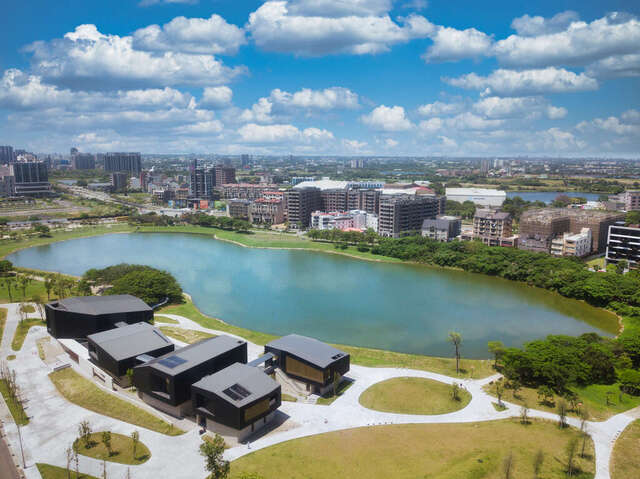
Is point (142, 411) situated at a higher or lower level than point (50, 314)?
lower

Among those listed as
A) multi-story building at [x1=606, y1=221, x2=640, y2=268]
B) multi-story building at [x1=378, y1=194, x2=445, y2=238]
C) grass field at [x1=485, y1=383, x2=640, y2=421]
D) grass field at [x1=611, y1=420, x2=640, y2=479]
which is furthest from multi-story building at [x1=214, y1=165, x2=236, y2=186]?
grass field at [x1=611, y1=420, x2=640, y2=479]

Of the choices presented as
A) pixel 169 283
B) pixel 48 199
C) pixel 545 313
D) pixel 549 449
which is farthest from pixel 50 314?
pixel 48 199

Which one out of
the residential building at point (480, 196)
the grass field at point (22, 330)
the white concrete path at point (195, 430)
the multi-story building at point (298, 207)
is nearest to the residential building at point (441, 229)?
the multi-story building at point (298, 207)

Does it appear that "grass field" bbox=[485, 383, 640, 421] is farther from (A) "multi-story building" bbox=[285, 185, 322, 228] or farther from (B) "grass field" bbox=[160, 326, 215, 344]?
(A) "multi-story building" bbox=[285, 185, 322, 228]

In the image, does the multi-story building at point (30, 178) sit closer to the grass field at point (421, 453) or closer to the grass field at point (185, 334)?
the grass field at point (185, 334)

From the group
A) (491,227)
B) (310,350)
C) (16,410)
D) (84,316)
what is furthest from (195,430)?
(491,227)

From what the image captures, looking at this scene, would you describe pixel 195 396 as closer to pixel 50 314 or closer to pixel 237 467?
pixel 237 467

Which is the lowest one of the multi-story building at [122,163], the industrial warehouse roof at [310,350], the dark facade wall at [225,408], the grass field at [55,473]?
the grass field at [55,473]
